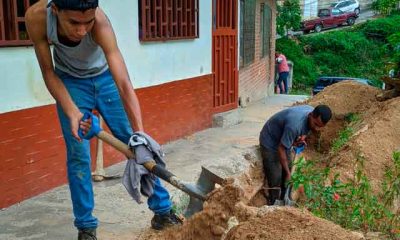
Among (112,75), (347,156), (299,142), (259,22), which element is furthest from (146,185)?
(259,22)

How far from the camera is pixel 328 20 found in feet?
116

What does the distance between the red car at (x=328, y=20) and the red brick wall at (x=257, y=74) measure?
1602 centimetres

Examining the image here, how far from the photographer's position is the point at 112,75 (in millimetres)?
3686

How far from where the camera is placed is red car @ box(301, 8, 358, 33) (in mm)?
34562

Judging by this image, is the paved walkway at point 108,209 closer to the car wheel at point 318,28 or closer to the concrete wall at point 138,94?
the concrete wall at point 138,94

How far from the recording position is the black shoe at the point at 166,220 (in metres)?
4.20

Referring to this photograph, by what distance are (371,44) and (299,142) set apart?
28.0 m

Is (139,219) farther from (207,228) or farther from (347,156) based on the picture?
(347,156)

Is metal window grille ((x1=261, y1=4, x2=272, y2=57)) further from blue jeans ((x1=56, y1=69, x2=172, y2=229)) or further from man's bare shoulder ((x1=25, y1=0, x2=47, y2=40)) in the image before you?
man's bare shoulder ((x1=25, y1=0, x2=47, y2=40))

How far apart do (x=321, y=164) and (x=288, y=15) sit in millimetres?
21942

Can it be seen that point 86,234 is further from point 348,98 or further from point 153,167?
point 348,98

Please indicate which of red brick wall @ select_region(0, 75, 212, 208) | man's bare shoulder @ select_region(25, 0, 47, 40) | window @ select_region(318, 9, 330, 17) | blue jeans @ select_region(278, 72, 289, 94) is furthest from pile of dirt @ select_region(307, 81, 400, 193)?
window @ select_region(318, 9, 330, 17)

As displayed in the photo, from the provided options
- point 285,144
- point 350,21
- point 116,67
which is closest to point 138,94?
point 285,144

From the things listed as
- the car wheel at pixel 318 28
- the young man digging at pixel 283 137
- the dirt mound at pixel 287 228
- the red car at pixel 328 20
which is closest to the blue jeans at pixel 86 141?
the dirt mound at pixel 287 228
